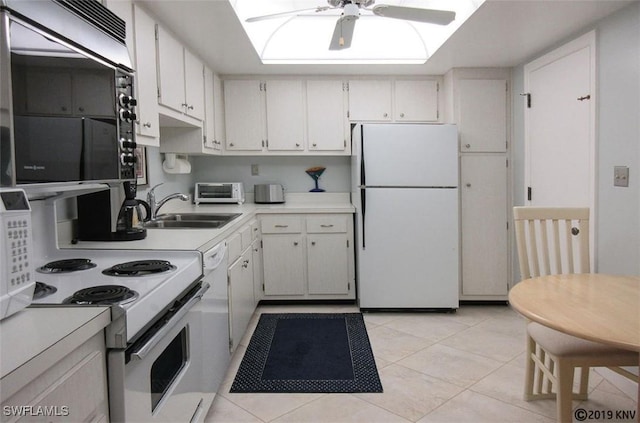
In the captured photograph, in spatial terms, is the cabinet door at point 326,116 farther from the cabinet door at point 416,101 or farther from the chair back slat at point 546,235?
the chair back slat at point 546,235

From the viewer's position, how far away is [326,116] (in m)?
3.76

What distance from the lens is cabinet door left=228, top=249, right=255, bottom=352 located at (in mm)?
2452

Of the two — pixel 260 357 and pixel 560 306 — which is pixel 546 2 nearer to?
pixel 560 306

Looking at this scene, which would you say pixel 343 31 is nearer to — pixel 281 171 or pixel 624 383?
pixel 281 171

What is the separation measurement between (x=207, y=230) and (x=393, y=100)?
233 cm

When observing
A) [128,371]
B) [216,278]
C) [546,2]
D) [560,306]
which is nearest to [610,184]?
[546,2]

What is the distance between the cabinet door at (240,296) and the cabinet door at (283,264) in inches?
16.4

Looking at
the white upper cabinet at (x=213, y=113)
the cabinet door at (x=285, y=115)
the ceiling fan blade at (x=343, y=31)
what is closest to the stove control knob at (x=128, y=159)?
the ceiling fan blade at (x=343, y=31)

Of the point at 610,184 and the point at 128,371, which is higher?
the point at 610,184

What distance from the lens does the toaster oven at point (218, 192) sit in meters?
3.75

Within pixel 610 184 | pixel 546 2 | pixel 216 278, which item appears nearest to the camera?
pixel 216 278

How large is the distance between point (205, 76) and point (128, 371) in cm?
268

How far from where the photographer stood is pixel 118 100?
159 cm

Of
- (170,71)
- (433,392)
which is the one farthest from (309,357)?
(170,71)
